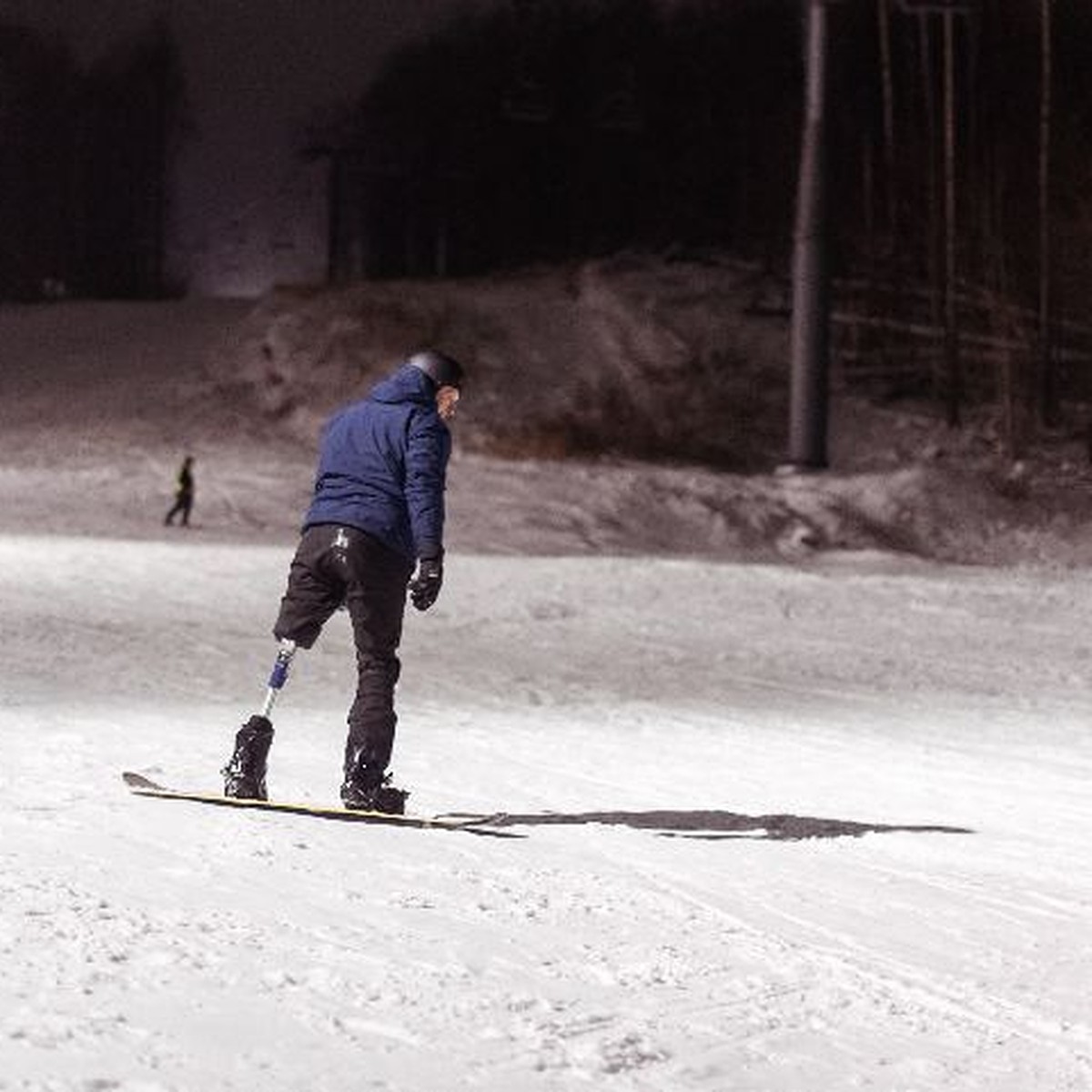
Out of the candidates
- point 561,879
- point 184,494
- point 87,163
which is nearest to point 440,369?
point 561,879

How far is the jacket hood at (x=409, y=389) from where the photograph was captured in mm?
8047

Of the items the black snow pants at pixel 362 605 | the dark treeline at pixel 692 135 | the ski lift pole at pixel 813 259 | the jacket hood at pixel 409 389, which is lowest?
the black snow pants at pixel 362 605

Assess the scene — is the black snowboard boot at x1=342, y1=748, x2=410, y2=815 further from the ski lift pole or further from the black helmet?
the ski lift pole

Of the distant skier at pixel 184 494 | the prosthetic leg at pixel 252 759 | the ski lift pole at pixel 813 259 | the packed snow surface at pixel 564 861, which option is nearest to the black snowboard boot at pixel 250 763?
the prosthetic leg at pixel 252 759

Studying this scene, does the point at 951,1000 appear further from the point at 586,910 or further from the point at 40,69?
the point at 40,69

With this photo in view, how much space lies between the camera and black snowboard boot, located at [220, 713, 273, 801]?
822cm

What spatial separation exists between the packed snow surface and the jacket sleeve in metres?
1.03

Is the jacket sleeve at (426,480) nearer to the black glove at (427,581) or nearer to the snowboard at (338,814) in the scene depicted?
the black glove at (427,581)

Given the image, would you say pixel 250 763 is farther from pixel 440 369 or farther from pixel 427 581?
pixel 440 369

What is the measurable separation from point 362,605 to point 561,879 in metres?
1.37

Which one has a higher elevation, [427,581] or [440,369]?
[440,369]

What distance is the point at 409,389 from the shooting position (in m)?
8.06

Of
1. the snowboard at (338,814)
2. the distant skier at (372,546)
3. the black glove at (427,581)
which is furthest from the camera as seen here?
the snowboard at (338,814)

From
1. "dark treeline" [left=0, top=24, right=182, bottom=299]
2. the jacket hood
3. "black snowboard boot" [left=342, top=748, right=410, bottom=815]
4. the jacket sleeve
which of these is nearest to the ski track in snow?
"black snowboard boot" [left=342, top=748, right=410, bottom=815]
